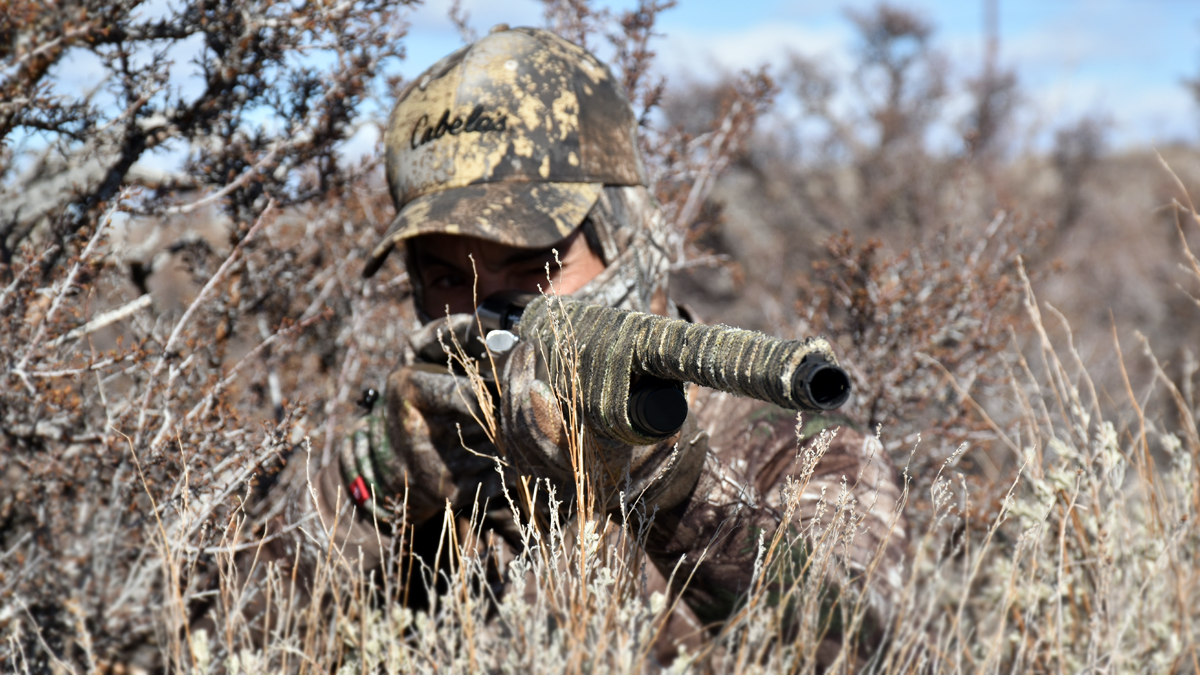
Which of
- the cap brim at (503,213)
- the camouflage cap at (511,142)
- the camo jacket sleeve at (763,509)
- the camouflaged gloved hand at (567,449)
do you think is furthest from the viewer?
the camouflage cap at (511,142)

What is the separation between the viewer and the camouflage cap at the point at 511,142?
2412 mm

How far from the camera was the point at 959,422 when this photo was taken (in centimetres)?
309

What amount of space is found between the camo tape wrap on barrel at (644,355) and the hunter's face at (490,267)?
0.60 meters

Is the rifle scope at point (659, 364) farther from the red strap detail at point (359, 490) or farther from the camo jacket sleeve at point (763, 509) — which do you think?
the red strap detail at point (359, 490)

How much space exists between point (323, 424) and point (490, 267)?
108 centimetres

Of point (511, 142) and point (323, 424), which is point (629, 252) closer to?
point (511, 142)

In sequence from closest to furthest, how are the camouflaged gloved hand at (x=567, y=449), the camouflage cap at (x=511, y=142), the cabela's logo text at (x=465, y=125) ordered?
1. the camouflaged gloved hand at (x=567, y=449)
2. the camouflage cap at (x=511, y=142)
3. the cabela's logo text at (x=465, y=125)

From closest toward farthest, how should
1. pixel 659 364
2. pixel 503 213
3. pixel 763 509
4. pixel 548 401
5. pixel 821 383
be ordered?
pixel 821 383, pixel 659 364, pixel 548 401, pixel 763 509, pixel 503 213

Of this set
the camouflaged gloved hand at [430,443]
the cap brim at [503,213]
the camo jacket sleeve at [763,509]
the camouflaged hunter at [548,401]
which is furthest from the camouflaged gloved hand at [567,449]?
the cap brim at [503,213]

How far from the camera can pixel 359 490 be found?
2.34m

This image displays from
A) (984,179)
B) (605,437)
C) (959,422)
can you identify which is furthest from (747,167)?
(605,437)

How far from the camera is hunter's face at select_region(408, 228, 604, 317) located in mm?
2412

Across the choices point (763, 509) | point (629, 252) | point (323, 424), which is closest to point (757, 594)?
point (763, 509)

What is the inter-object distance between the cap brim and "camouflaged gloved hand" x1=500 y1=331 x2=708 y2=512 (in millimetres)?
613
